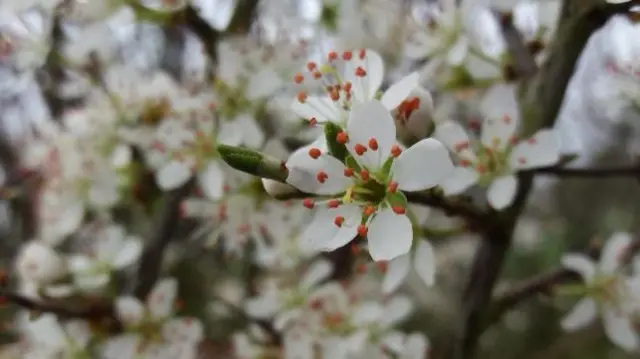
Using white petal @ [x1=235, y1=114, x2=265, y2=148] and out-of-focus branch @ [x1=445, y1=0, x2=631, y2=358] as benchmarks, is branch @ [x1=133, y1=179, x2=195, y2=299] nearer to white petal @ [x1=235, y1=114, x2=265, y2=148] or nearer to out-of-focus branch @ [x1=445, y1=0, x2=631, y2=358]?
white petal @ [x1=235, y1=114, x2=265, y2=148]

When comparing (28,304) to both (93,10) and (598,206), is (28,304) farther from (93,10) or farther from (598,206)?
(598,206)

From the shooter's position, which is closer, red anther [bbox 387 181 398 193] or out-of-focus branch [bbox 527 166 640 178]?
red anther [bbox 387 181 398 193]

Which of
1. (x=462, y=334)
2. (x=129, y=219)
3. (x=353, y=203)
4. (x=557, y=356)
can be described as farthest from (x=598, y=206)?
(x=353, y=203)

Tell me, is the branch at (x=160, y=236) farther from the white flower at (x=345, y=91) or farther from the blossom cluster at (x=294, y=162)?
the white flower at (x=345, y=91)

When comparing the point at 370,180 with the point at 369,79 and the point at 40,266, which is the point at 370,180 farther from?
the point at 40,266

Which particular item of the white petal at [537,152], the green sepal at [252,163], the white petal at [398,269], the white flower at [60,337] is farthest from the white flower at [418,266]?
the white flower at [60,337]

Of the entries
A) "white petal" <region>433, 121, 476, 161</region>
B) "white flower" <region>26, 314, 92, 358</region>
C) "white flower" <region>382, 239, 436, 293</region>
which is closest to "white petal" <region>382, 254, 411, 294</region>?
"white flower" <region>382, 239, 436, 293</region>
